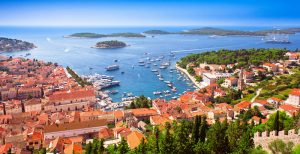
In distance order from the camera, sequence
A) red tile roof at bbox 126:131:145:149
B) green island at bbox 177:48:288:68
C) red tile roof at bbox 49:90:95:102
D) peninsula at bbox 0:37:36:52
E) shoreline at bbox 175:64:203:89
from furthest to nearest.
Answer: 1. peninsula at bbox 0:37:36:52
2. green island at bbox 177:48:288:68
3. shoreline at bbox 175:64:203:89
4. red tile roof at bbox 49:90:95:102
5. red tile roof at bbox 126:131:145:149

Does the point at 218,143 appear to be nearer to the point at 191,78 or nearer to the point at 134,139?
the point at 134,139

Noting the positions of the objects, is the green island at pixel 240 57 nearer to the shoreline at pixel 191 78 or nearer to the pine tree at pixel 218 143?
the shoreline at pixel 191 78

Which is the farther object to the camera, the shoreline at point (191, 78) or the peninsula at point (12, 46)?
the peninsula at point (12, 46)

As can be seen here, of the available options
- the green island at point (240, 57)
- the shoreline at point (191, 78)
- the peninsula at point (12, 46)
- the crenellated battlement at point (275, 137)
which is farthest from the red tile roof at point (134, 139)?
the peninsula at point (12, 46)

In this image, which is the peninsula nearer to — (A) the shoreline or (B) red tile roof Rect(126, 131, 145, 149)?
(A) the shoreline

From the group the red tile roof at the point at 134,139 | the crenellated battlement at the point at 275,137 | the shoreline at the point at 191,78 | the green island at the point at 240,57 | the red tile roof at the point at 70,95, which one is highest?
the crenellated battlement at the point at 275,137

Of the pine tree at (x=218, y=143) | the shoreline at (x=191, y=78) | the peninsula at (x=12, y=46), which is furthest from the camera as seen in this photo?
the peninsula at (x=12, y=46)

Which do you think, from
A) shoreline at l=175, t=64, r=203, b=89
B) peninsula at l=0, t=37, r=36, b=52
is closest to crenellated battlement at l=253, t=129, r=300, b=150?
shoreline at l=175, t=64, r=203, b=89

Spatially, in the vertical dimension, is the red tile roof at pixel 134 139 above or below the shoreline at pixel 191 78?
above

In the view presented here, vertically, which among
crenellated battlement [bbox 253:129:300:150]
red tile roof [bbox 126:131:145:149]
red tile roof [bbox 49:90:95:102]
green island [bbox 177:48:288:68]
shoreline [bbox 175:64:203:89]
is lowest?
shoreline [bbox 175:64:203:89]

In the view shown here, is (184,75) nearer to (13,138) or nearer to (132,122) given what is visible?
(132,122)

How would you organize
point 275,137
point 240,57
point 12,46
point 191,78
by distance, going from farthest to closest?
1. point 12,46
2. point 240,57
3. point 191,78
4. point 275,137

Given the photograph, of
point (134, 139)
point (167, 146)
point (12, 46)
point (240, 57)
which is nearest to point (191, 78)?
point (240, 57)
